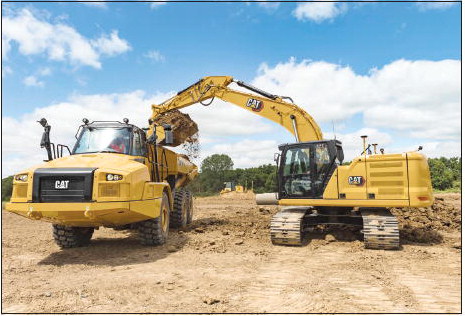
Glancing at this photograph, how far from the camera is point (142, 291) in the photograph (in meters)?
4.80

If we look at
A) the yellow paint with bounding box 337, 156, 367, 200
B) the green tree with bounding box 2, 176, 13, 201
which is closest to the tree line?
the green tree with bounding box 2, 176, 13, 201

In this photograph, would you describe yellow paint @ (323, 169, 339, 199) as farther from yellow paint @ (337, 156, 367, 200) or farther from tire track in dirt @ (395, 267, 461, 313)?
tire track in dirt @ (395, 267, 461, 313)

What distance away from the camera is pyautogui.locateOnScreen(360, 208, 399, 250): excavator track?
7434 millimetres

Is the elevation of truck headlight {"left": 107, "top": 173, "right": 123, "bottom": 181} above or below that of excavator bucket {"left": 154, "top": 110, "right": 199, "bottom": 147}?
below

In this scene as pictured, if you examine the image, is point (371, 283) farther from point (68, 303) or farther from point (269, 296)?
point (68, 303)

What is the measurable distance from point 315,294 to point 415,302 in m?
1.17

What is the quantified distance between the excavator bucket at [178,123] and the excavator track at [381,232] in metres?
6.60

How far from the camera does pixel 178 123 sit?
1210 cm

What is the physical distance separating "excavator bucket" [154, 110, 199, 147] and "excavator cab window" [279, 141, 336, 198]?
4.35m

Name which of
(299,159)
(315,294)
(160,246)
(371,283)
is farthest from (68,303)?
(299,159)

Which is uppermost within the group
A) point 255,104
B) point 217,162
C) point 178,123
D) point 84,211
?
point 217,162

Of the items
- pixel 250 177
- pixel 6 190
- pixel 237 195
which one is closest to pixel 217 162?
pixel 250 177

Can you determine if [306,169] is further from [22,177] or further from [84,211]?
[22,177]

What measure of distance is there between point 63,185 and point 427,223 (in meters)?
9.70
